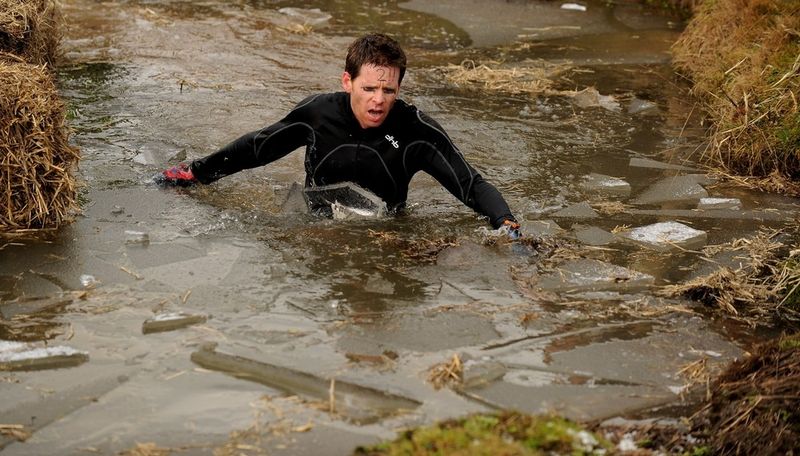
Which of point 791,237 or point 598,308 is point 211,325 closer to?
point 598,308

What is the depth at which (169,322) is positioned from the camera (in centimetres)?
420

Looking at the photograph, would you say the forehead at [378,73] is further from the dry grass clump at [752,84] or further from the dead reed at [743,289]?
the dry grass clump at [752,84]

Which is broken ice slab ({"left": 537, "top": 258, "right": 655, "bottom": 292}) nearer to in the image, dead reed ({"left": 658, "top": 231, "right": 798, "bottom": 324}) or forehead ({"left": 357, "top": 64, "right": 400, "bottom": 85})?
dead reed ({"left": 658, "top": 231, "right": 798, "bottom": 324})

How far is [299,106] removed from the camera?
19.9ft

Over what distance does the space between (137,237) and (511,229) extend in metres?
2.14

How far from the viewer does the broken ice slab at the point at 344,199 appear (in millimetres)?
6087

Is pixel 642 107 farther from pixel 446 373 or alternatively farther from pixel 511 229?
pixel 446 373

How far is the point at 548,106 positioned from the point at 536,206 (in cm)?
278

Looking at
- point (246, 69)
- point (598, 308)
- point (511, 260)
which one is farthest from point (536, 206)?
point (246, 69)

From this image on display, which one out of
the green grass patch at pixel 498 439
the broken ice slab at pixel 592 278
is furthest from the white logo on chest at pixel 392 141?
the green grass patch at pixel 498 439

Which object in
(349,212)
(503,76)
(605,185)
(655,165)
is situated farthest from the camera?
(503,76)

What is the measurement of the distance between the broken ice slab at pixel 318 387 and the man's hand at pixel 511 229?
192cm

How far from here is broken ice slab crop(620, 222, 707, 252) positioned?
568cm

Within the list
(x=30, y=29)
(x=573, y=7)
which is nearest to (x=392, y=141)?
(x=30, y=29)
